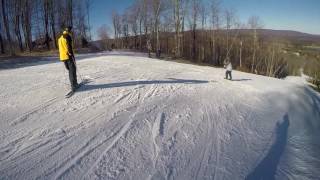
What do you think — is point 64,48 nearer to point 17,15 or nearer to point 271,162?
point 271,162

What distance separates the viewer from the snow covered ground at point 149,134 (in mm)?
4879

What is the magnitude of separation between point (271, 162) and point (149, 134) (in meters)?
2.73

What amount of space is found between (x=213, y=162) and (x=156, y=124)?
2.14 m

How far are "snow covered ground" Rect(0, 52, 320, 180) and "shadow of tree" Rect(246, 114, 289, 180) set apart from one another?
0.07ft

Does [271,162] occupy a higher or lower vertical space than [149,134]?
lower

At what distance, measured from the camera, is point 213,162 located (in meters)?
5.29

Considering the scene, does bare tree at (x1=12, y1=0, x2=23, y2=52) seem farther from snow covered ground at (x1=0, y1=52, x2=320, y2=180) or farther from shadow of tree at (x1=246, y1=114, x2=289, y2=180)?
shadow of tree at (x1=246, y1=114, x2=289, y2=180)

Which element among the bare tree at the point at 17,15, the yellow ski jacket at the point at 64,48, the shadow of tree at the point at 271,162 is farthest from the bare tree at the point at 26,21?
the shadow of tree at the point at 271,162

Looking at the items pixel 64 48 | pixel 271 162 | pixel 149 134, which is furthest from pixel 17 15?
pixel 271 162

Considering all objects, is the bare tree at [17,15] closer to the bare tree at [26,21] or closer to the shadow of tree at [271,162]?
the bare tree at [26,21]

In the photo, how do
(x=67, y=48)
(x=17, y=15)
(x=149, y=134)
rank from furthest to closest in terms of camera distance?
(x=17, y=15)
(x=67, y=48)
(x=149, y=134)

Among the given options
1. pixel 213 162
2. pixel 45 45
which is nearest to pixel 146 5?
pixel 45 45

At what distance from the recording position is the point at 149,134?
249 inches

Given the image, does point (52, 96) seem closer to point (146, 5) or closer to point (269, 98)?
point (269, 98)
